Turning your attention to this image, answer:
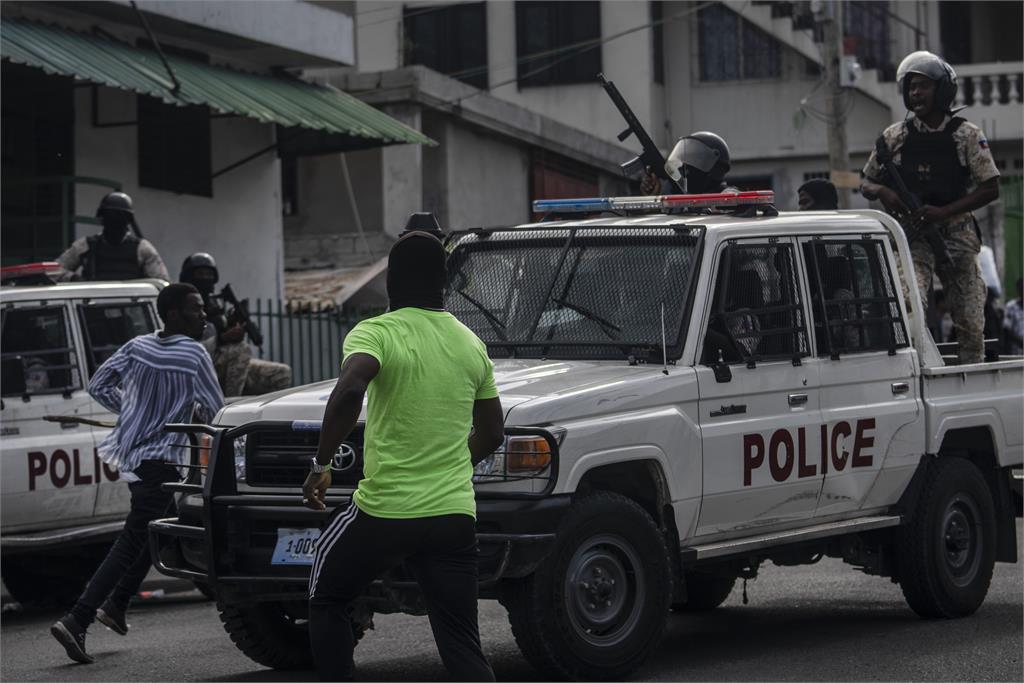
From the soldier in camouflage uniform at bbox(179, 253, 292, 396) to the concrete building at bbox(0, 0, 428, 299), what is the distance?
87.4 inches

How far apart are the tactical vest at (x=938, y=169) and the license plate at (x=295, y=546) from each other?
4.52 metres

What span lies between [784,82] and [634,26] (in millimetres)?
2762

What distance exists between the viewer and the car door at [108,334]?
33.2 ft


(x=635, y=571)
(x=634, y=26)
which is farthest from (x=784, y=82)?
(x=635, y=571)

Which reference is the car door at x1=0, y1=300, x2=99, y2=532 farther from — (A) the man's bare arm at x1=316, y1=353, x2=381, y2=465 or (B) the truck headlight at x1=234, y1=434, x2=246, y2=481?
(A) the man's bare arm at x1=316, y1=353, x2=381, y2=465

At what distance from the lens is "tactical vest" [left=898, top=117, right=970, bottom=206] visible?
9.84 metres

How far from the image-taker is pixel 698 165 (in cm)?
991

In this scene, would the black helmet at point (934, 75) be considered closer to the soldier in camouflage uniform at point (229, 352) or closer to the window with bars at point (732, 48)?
the soldier in camouflage uniform at point (229, 352)

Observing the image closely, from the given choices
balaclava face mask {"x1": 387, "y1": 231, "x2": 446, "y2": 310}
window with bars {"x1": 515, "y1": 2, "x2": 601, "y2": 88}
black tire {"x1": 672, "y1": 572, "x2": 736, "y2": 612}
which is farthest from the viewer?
window with bars {"x1": 515, "y1": 2, "x2": 601, "y2": 88}

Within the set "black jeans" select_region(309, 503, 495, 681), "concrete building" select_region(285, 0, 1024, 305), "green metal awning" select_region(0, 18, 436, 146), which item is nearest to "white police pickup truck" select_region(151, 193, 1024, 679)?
"black jeans" select_region(309, 503, 495, 681)

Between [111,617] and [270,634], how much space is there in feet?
3.64

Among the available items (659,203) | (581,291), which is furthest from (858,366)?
(581,291)

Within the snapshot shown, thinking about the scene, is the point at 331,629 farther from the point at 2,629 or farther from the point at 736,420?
the point at 2,629

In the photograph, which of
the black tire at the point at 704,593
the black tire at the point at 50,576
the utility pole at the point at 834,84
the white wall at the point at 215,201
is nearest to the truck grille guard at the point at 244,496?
the black tire at the point at 704,593
